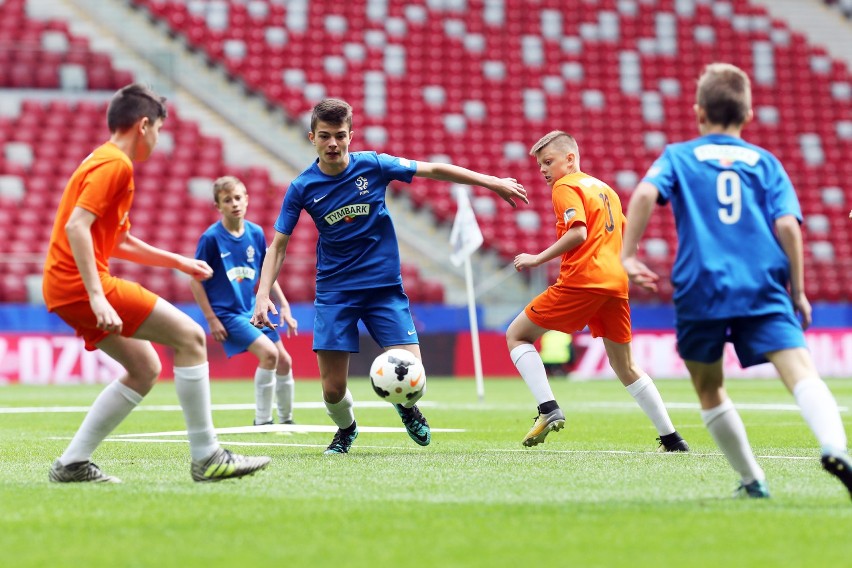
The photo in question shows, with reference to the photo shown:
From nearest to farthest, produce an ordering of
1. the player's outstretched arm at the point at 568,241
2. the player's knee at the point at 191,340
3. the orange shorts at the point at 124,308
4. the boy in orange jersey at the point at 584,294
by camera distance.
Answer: the orange shorts at the point at 124,308, the player's knee at the point at 191,340, the player's outstretched arm at the point at 568,241, the boy in orange jersey at the point at 584,294

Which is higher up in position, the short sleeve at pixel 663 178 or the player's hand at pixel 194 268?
the short sleeve at pixel 663 178

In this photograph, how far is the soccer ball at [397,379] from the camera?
27.3ft

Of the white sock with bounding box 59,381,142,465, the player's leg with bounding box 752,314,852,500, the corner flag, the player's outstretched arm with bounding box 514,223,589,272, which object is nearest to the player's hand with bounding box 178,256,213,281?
the white sock with bounding box 59,381,142,465

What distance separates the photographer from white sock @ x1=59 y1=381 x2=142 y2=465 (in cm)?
668

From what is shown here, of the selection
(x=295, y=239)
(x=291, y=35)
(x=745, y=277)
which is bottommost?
(x=295, y=239)

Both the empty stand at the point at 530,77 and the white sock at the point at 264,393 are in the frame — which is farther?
the empty stand at the point at 530,77

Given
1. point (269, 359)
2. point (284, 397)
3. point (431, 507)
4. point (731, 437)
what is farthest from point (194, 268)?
point (284, 397)

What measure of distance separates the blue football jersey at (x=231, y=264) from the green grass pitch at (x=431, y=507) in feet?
4.39

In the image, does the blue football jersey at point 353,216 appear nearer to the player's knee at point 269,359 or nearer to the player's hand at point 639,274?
the player's knee at point 269,359

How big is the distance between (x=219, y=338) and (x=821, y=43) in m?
28.6

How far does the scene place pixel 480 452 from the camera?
8664mm

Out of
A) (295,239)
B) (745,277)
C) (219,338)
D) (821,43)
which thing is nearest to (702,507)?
(745,277)

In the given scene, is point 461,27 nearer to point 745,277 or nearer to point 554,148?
point 554,148

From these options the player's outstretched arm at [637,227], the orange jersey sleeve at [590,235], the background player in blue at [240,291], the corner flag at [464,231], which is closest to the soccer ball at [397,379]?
the orange jersey sleeve at [590,235]
